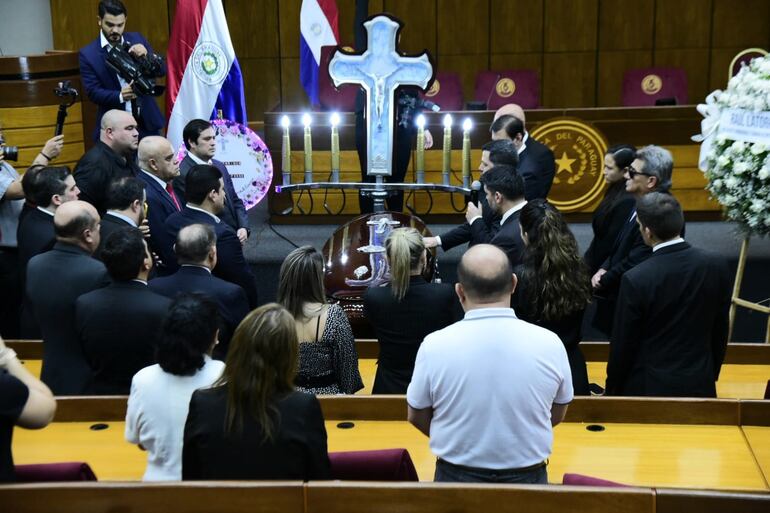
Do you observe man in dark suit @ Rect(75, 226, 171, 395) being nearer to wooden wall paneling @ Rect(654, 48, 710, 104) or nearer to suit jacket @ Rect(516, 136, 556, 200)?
suit jacket @ Rect(516, 136, 556, 200)

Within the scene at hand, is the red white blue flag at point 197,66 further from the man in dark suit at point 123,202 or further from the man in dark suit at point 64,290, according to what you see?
the man in dark suit at point 64,290

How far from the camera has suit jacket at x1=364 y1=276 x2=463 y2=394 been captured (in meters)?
3.18

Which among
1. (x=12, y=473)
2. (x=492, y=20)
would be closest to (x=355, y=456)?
(x=12, y=473)

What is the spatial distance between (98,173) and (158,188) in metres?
0.40

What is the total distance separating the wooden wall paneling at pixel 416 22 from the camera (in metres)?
10.5

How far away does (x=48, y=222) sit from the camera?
4047mm

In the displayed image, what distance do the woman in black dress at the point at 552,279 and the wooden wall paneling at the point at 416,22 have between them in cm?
750

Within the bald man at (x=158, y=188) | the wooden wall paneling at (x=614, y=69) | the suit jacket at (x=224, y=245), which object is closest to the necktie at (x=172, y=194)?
the bald man at (x=158, y=188)

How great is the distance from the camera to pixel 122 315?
2.99 meters

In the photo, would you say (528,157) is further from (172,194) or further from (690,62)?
(690,62)

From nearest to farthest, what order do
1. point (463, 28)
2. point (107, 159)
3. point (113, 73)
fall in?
point (107, 159) < point (113, 73) < point (463, 28)

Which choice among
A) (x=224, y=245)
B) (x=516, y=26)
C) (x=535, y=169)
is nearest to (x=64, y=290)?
(x=224, y=245)

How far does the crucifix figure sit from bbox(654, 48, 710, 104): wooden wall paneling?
640cm

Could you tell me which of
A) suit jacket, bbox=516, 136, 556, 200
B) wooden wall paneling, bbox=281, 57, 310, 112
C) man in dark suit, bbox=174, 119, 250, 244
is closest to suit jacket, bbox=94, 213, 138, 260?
man in dark suit, bbox=174, 119, 250, 244
